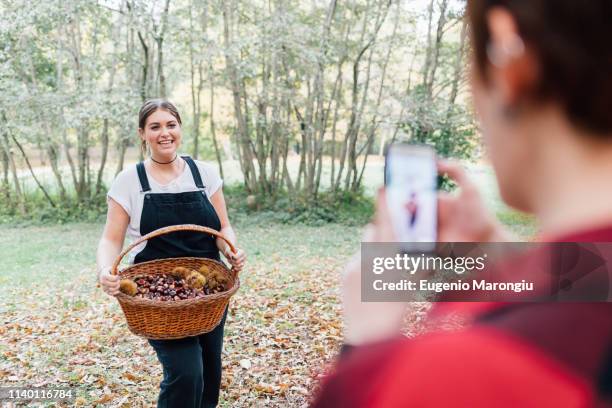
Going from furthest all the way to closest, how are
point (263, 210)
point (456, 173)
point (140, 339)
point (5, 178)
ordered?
point (5, 178) < point (263, 210) < point (140, 339) < point (456, 173)

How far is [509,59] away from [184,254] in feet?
7.85

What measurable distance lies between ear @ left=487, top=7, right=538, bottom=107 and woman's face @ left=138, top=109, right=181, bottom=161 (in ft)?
7.61

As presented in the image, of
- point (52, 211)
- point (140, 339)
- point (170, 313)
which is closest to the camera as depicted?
point (170, 313)

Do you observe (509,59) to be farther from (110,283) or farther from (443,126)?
(443,126)

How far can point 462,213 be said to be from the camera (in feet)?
2.53

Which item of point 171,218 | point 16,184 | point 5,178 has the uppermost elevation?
point 171,218

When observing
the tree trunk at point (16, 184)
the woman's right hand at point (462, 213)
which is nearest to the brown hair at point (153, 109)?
the woman's right hand at point (462, 213)

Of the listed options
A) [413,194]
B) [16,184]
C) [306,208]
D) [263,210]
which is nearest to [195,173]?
[413,194]

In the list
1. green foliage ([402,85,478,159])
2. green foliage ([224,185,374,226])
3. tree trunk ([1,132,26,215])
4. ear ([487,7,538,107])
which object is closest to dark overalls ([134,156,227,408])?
ear ([487,7,538,107])

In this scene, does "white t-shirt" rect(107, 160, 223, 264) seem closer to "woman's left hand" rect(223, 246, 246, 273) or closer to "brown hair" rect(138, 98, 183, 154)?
"brown hair" rect(138, 98, 183, 154)

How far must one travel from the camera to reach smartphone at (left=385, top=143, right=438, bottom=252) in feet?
2.33

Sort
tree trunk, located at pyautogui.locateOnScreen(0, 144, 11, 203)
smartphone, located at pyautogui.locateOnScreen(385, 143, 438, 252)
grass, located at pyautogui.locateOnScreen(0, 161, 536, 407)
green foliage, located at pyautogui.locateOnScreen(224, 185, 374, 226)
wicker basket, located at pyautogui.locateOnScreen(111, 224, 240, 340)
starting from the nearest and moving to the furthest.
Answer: smartphone, located at pyautogui.locateOnScreen(385, 143, 438, 252) → wicker basket, located at pyautogui.locateOnScreen(111, 224, 240, 340) → grass, located at pyautogui.locateOnScreen(0, 161, 536, 407) → green foliage, located at pyautogui.locateOnScreen(224, 185, 374, 226) → tree trunk, located at pyautogui.locateOnScreen(0, 144, 11, 203)

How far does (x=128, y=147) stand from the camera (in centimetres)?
1241

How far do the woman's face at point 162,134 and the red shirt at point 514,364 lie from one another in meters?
2.36
